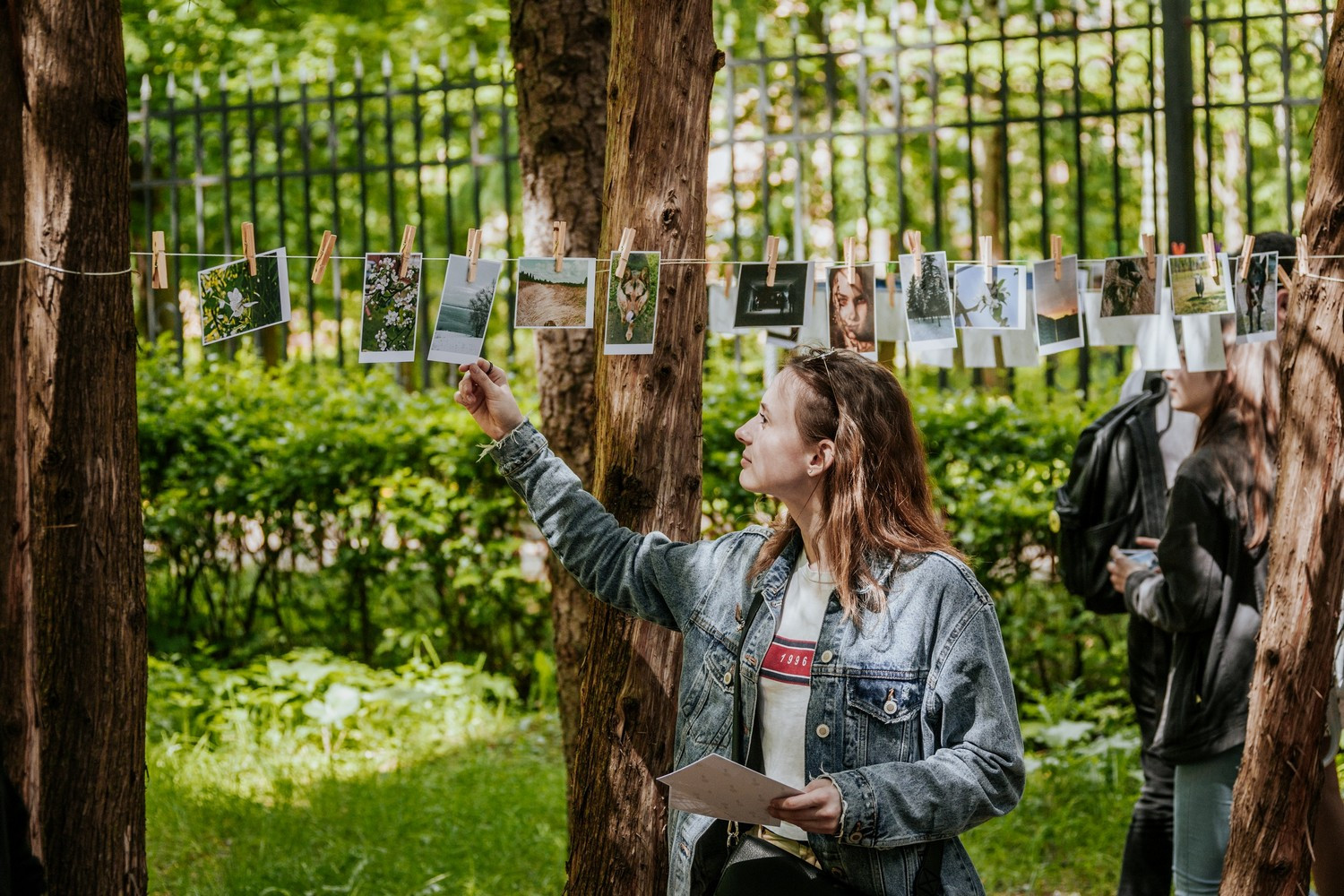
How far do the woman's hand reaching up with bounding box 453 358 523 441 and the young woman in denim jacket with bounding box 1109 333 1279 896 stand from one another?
1.61 m

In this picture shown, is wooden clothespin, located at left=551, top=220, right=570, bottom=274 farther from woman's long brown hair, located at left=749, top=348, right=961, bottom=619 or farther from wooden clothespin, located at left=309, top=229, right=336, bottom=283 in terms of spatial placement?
woman's long brown hair, located at left=749, top=348, right=961, bottom=619

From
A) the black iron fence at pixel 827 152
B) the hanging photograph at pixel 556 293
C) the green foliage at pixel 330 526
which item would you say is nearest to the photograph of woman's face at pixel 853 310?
the hanging photograph at pixel 556 293

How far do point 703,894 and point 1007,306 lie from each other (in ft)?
4.82

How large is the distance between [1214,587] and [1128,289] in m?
0.73

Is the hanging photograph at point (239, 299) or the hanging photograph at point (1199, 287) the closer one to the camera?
the hanging photograph at point (239, 299)

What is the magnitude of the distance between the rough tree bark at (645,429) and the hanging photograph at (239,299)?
70 centimetres

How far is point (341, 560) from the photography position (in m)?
5.91

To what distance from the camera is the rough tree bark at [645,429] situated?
8.71 ft

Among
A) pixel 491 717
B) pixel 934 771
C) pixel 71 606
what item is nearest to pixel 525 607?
pixel 491 717

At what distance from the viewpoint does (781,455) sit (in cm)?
212

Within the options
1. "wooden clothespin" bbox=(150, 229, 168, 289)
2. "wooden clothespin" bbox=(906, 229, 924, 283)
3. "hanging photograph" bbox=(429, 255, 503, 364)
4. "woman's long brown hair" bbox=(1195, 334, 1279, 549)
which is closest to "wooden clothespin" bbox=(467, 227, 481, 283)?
"hanging photograph" bbox=(429, 255, 503, 364)

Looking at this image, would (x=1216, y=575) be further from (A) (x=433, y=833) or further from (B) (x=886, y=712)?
(A) (x=433, y=833)

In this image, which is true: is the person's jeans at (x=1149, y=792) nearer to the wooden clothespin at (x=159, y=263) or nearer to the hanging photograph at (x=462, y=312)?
the hanging photograph at (x=462, y=312)

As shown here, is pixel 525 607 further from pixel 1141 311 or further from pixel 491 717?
pixel 1141 311
